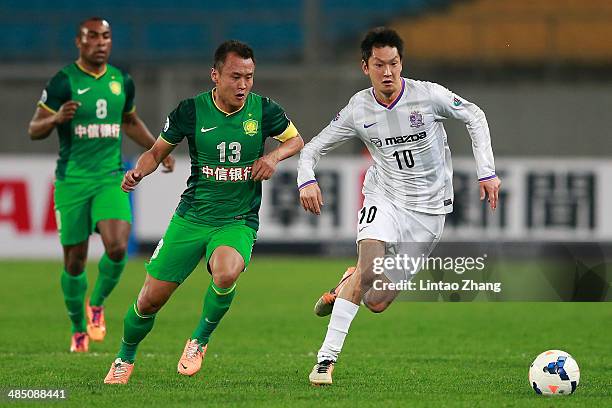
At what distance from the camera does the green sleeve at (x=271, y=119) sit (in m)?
7.16

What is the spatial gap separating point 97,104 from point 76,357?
2.00 m

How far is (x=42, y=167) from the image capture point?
55.4 feet

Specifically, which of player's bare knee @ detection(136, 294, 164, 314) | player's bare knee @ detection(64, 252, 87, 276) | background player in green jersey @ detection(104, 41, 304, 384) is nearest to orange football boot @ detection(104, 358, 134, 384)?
background player in green jersey @ detection(104, 41, 304, 384)

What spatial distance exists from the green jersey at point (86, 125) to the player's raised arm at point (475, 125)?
9.80ft

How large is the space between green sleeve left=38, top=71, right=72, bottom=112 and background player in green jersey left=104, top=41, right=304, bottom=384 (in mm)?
2251

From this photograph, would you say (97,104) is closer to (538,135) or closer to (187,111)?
(187,111)

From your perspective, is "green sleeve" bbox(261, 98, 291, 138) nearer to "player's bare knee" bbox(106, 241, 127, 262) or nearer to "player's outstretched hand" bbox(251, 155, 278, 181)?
"player's outstretched hand" bbox(251, 155, 278, 181)

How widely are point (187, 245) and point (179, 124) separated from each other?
73 cm

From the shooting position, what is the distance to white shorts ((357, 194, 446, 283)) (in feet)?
23.6

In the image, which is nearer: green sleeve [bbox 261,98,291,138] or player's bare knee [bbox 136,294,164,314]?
player's bare knee [bbox 136,294,164,314]

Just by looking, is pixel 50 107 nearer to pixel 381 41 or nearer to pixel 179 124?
pixel 179 124

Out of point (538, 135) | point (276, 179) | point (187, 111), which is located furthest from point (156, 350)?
Result: point (538, 135)

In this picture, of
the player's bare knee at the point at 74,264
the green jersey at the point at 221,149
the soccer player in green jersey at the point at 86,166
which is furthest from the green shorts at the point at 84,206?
the green jersey at the point at 221,149

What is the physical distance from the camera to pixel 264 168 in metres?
6.93
